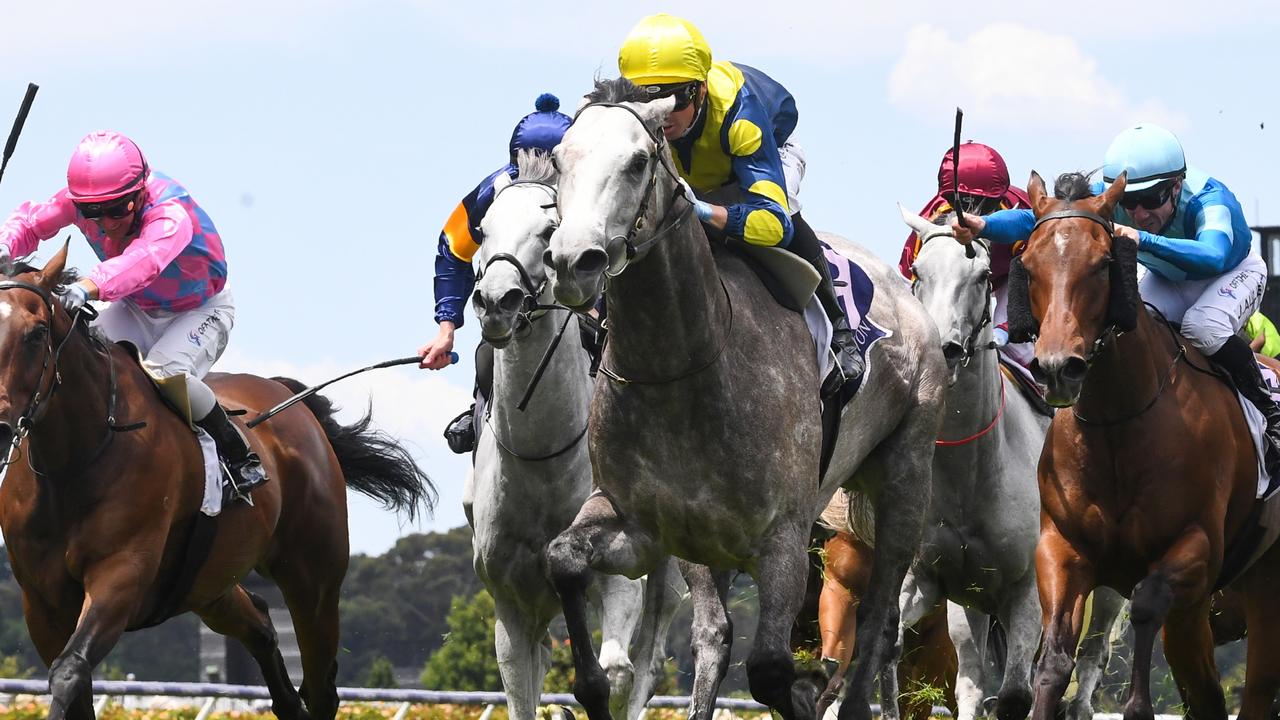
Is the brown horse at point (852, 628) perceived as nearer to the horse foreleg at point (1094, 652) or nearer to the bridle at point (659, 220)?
the horse foreleg at point (1094, 652)

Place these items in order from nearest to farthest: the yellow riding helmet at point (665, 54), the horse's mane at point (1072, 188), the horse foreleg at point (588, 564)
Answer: the horse foreleg at point (588, 564) < the yellow riding helmet at point (665, 54) < the horse's mane at point (1072, 188)

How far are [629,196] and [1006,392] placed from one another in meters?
4.26

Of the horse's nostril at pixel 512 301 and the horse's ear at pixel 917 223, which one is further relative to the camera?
the horse's ear at pixel 917 223

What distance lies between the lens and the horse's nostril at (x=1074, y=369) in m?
7.26

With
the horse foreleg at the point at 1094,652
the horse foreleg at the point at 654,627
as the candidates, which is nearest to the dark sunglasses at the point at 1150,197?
the horse foreleg at the point at 1094,652

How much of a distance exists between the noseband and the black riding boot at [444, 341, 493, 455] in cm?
228

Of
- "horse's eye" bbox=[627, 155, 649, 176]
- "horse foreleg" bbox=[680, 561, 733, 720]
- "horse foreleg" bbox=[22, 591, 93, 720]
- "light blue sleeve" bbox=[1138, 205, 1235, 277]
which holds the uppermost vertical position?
"horse's eye" bbox=[627, 155, 649, 176]

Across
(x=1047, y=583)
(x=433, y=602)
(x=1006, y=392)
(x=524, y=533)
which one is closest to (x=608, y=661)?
(x=524, y=533)

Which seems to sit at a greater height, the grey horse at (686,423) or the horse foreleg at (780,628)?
the grey horse at (686,423)

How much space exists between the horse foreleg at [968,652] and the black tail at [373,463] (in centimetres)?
322

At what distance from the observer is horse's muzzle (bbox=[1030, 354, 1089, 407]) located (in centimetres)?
725

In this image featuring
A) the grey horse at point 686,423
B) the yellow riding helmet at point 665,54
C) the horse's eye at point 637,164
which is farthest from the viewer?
the yellow riding helmet at point 665,54

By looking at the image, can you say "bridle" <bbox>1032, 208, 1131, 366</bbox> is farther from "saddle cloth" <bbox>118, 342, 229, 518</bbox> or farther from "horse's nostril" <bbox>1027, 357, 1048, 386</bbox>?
"saddle cloth" <bbox>118, 342, 229, 518</bbox>

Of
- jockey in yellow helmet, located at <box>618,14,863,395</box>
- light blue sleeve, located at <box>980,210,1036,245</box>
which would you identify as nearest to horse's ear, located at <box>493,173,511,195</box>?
jockey in yellow helmet, located at <box>618,14,863,395</box>
